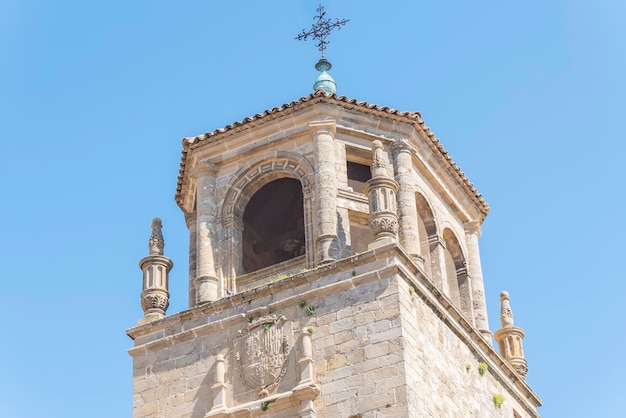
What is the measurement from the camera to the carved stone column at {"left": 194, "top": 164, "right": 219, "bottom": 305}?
22.4 m

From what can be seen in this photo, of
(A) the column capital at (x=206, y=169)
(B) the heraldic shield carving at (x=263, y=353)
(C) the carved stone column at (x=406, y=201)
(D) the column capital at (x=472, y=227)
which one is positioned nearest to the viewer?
(B) the heraldic shield carving at (x=263, y=353)

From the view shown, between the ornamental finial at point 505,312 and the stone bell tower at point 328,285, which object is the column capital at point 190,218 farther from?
the ornamental finial at point 505,312

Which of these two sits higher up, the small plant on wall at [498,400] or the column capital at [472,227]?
the column capital at [472,227]

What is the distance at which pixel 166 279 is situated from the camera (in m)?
23.0

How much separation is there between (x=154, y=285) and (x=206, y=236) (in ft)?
3.55

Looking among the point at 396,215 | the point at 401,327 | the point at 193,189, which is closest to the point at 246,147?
the point at 193,189

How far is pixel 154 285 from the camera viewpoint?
74.7 feet

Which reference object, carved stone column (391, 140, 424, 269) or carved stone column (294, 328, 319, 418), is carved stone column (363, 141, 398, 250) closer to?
carved stone column (391, 140, 424, 269)

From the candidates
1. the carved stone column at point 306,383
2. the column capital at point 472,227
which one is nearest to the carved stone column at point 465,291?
the column capital at point 472,227

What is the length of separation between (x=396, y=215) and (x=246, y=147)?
311cm

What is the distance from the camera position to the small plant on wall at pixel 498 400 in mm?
23041

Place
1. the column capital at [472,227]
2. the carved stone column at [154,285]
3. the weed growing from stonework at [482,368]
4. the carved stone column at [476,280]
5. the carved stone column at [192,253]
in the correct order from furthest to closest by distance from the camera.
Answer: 1. the column capital at [472,227]
2. the carved stone column at [476,280]
3. the carved stone column at [192,253]
4. the weed growing from stonework at [482,368]
5. the carved stone column at [154,285]

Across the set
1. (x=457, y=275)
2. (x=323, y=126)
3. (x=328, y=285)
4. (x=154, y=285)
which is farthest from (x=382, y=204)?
(x=154, y=285)

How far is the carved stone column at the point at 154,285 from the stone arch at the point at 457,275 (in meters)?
4.66
